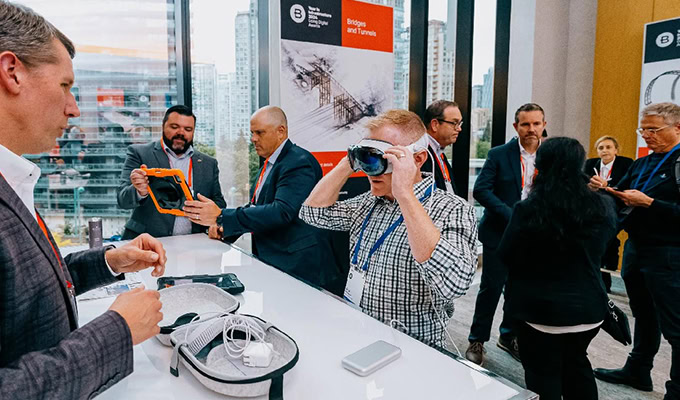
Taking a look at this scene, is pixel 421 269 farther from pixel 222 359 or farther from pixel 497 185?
pixel 497 185

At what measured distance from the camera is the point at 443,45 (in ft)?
15.8

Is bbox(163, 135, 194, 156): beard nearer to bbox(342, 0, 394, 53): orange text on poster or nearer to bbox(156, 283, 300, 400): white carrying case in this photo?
bbox(342, 0, 394, 53): orange text on poster

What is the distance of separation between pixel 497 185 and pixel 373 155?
6.91ft

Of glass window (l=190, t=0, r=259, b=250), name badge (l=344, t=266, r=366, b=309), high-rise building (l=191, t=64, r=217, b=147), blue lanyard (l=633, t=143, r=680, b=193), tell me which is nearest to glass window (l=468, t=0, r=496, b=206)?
→ blue lanyard (l=633, t=143, r=680, b=193)

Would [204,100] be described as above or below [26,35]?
above

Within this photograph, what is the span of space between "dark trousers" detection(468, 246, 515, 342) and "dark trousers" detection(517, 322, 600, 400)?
3.86ft

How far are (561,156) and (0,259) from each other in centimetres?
185

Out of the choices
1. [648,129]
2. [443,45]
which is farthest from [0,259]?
[443,45]

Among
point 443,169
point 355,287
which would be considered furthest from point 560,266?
point 443,169

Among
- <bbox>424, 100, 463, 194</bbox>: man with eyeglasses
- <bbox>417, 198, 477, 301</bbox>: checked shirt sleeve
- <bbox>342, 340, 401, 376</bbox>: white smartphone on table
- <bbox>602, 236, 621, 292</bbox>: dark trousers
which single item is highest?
<bbox>424, 100, 463, 194</bbox>: man with eyeglasses

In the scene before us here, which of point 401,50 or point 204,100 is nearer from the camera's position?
point 204,100

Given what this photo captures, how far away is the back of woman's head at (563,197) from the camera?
181 centimetres

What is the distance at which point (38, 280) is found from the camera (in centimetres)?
85

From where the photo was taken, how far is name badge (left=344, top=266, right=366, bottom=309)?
170cm
